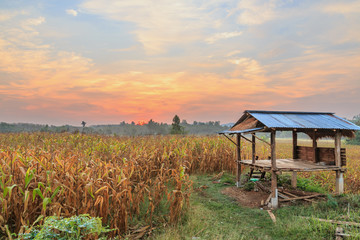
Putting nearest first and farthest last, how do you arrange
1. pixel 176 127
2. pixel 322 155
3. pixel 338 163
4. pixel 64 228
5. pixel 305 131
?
1. pixel 64 228
2. pixel 338 163
3. pixel 305 131
4. pixel 322 155
5. pixel 176 127

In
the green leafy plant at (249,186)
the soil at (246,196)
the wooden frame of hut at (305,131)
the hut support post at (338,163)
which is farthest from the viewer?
the green leafy plant at (249,186)

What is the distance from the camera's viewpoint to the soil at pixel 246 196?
880cm

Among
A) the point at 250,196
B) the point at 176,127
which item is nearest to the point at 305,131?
the point at 250,196

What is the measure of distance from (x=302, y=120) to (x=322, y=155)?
2285mm

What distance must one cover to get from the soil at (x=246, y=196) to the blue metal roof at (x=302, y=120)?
3.08 metres

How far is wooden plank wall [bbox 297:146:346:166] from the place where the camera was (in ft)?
31.5

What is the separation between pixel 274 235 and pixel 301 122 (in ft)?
15.3

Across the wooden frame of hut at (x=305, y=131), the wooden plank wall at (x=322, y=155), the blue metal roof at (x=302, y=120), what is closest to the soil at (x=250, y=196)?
the wooden frame of hut at (x=305, y=131)

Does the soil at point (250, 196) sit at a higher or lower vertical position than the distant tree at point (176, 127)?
lower

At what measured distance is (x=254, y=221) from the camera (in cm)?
720

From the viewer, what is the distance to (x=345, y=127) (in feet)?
30.0

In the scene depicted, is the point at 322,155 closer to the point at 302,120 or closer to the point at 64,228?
the point at 302,120

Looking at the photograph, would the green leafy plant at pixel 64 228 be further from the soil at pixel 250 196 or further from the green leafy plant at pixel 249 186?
the green leafy plant at pixel 249 186

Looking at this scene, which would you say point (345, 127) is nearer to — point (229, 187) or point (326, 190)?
point (326, 190)
